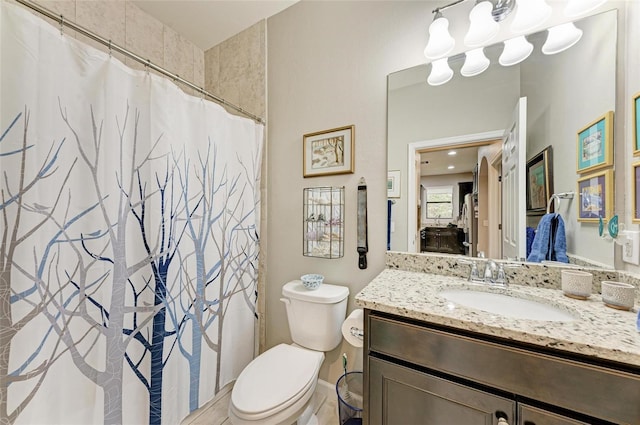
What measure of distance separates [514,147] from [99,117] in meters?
1.78

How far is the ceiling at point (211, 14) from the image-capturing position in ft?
5.54

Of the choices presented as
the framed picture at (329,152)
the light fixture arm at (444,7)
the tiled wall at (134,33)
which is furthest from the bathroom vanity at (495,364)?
the tiled wall at (134,33)

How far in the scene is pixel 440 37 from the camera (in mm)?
1207

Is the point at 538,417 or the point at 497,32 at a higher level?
the point at 497,32

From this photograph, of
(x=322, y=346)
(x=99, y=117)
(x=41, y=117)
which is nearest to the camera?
(x=41, y=117)

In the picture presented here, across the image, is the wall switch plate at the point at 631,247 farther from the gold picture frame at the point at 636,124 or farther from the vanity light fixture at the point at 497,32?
the vanity light fixture at the point at 497,32

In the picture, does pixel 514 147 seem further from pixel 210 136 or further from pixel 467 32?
pixel 210 136

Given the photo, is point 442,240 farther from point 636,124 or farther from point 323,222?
point 636,124

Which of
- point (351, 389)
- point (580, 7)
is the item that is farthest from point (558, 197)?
point (351, 389)

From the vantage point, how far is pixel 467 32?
1194mm

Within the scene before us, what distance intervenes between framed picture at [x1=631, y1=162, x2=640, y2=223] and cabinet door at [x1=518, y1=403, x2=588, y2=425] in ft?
2.43

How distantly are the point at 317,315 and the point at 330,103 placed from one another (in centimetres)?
128

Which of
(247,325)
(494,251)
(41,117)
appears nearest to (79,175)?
A: (41,117)

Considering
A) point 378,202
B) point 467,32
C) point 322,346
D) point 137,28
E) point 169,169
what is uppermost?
point 137,28
